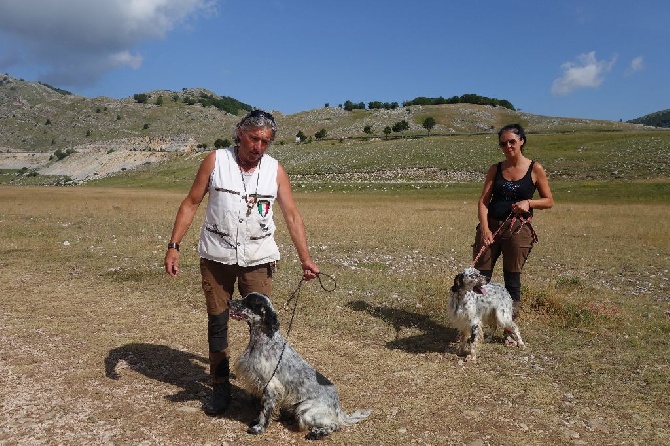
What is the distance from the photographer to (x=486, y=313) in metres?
8.27

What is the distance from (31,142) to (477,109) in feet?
480

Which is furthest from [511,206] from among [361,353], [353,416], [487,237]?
[353,416]

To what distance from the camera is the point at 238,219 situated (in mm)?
5586

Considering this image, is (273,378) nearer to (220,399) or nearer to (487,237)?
(220,399)

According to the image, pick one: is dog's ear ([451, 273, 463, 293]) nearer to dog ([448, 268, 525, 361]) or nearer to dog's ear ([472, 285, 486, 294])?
dog ([448, 268, 525, 361])

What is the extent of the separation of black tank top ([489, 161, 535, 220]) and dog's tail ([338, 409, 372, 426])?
4135 mm

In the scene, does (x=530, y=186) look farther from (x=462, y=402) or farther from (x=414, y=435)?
(x=414, y=435)

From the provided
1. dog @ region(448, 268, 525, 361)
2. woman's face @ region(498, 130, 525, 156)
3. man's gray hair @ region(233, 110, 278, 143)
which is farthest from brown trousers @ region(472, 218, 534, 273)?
man's gray hair @ region(233, 110, 278, 143)

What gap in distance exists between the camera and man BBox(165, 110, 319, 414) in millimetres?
5570

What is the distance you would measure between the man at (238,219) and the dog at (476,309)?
3072mm

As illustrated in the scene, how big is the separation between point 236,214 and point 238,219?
6cm

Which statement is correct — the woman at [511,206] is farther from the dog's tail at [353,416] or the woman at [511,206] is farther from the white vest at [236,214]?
the white vest at [236,214]

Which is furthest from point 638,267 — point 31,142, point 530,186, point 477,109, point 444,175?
point 31,142

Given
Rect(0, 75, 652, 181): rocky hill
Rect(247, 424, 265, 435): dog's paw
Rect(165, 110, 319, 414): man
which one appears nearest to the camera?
Rect(247, 424, 265, 435): dog's paw
